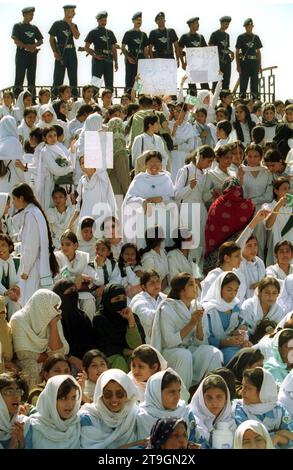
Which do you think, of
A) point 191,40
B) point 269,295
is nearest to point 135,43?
point 191,40

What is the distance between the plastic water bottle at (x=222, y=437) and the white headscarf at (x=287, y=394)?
0.55 metres

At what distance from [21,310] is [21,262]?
1.23 m

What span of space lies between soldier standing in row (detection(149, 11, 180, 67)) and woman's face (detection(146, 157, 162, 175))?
232 inches

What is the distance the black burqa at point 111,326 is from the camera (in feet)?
31.3

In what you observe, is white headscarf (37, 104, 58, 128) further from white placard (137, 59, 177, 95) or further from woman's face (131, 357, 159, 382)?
woman's face (131, 357, 159, 382)

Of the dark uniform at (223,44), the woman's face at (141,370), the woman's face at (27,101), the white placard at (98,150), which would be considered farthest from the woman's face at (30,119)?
the woman's face at (141,370)

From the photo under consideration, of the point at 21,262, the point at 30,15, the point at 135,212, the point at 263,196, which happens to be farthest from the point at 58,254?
the point at 30,15

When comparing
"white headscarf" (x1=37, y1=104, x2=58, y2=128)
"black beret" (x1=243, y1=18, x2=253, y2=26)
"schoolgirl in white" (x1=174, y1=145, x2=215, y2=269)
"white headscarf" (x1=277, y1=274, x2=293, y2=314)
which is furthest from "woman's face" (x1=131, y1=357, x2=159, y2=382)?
"black beret" (x1=243, y1=18, x2=253, y2=26)

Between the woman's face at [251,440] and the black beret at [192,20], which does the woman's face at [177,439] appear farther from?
the black beret at [192,20]

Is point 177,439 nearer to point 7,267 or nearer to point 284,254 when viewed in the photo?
point 7,267

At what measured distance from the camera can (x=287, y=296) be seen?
10.3m

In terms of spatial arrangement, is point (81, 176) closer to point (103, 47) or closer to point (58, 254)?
point (58, 254)

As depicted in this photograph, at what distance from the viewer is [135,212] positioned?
38.9 ft

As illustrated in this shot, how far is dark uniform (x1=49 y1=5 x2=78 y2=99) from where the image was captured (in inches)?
682
